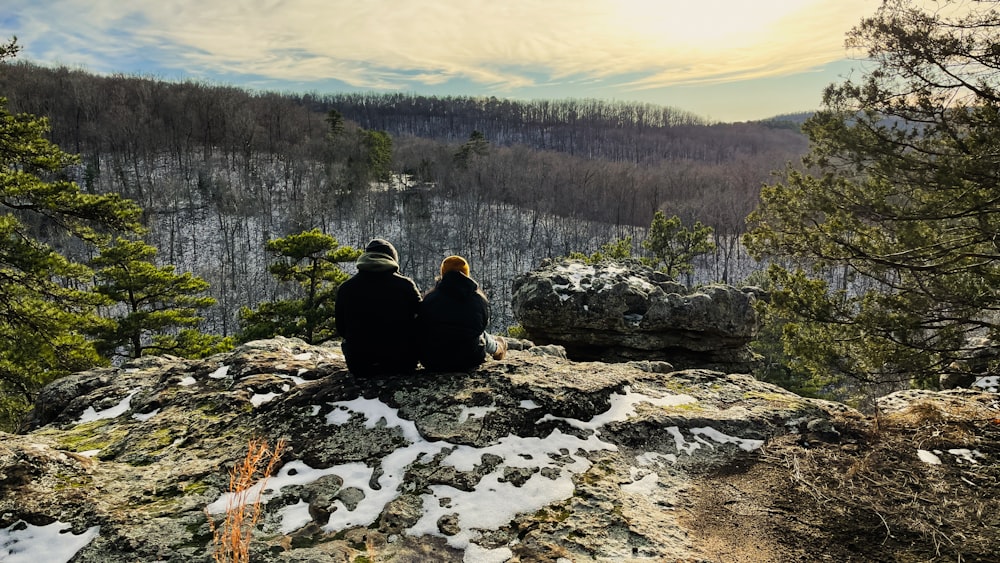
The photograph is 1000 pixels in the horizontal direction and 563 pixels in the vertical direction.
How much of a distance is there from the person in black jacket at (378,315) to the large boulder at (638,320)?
656 centimetres

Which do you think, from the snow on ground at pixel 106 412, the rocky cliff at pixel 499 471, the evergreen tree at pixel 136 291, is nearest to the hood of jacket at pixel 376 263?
the rocky cliff at pixel 499 471

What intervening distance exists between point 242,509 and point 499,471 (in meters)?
2.20

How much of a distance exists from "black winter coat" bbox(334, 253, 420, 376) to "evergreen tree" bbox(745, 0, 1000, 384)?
5.04 meters

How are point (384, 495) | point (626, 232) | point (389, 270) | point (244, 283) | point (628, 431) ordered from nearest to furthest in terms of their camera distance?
1. point (384, 495)
2. point (628, 431)
3. point (389, 270)
4. point (244, 283)
5. point (626, 232)

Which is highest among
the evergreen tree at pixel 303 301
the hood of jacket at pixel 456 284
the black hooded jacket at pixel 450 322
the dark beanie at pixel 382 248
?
the dark beanie at pixel 382 248

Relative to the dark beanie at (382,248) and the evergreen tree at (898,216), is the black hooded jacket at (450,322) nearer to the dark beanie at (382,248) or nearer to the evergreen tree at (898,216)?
the dark beanie at (382,248)

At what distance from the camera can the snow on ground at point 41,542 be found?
2.81 meters

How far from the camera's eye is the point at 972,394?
5.76 meters

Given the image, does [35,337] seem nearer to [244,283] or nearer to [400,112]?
[244,283]

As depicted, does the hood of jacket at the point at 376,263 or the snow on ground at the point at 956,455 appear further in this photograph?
the hood of jacket at the point at 376,263

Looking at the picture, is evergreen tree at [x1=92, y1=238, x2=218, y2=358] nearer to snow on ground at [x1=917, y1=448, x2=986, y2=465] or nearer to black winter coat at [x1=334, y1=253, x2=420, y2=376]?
black winter coat at [x1=334, y1=253, x2=420, y2=376]

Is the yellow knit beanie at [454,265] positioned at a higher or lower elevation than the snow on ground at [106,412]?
higher

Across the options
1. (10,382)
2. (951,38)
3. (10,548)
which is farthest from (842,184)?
(10,382)

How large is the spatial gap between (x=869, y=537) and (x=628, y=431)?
6.12ft
